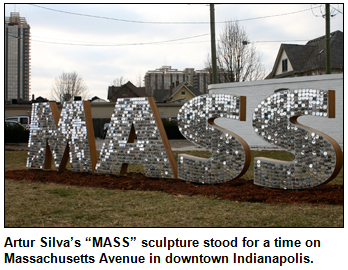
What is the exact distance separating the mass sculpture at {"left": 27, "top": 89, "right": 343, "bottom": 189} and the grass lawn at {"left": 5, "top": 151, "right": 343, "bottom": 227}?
94cm

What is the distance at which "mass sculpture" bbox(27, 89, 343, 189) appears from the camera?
649 cm

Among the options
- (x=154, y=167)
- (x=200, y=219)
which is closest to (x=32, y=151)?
(x=154, y=167)

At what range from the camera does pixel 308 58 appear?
32000 millimetres

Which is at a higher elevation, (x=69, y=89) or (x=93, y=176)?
(x=69, y=89)

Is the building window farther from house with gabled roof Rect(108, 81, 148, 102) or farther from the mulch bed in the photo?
house with gabled roof Rect(108, 81, 148, 102)

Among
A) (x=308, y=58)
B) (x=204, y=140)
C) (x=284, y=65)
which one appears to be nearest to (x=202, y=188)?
(x=204, y=140)

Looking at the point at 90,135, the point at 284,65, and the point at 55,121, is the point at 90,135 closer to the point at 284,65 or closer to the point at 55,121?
the point at 55,121

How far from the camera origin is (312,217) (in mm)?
5293

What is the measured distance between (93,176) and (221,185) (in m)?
3.50

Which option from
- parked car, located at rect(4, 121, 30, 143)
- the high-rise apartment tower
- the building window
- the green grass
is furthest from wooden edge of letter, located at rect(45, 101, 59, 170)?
the high-rise apartment tower

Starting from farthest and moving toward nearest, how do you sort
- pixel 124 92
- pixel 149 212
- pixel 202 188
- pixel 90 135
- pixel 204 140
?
pixel 124 92, pixel 90 135, pixel 204 140, pixel 202 188, pixel 149 212

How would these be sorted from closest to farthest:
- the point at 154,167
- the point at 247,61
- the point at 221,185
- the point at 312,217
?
the point at 312,217 → the point at 221,185 → the point at 154,167 → the point at 247,61

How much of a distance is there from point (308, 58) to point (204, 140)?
92.1 feet

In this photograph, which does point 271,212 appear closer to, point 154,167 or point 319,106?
point 319,106
